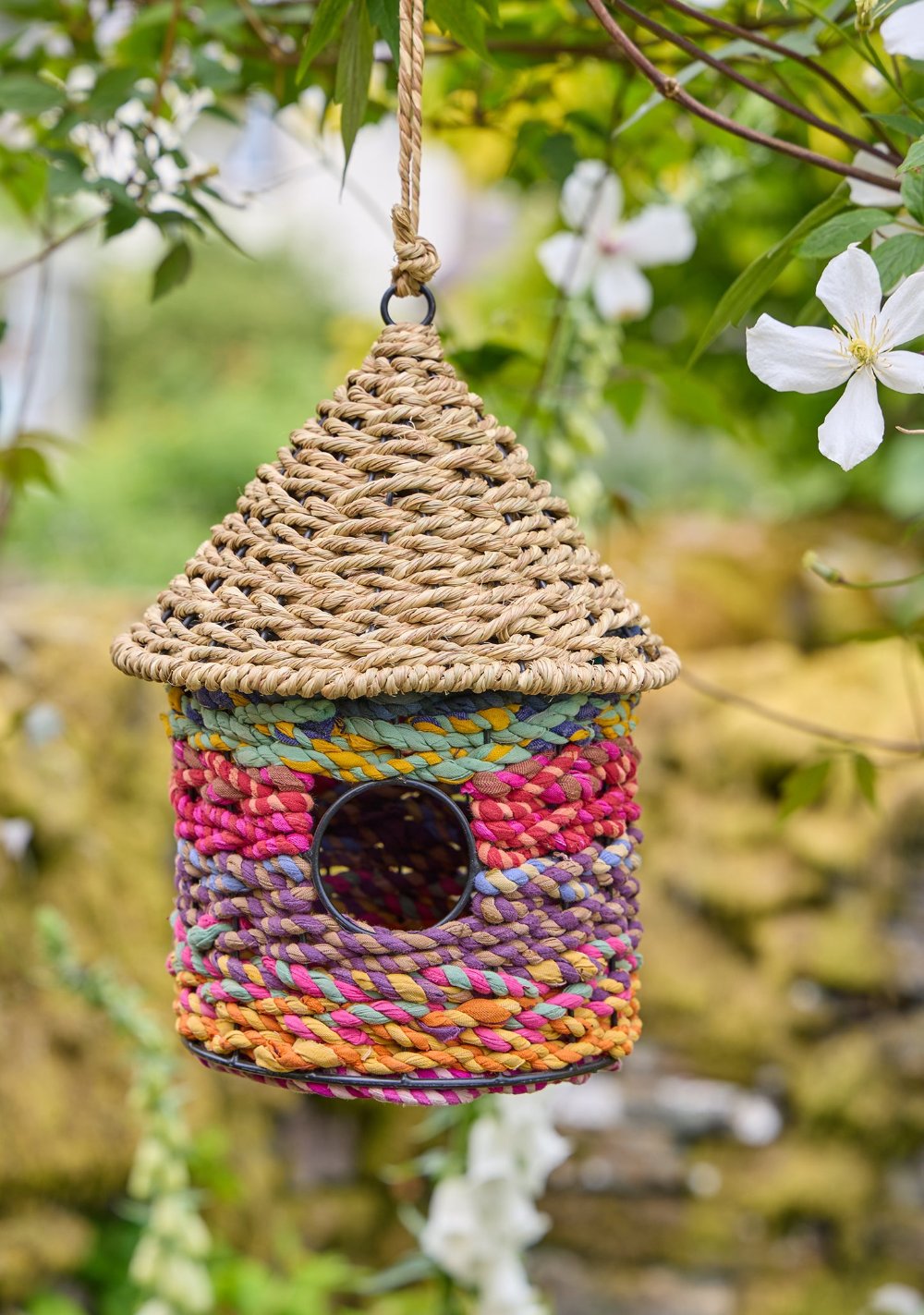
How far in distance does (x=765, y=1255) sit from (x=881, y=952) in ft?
2.56

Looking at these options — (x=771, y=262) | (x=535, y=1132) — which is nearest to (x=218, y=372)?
(x=535, y=1132)

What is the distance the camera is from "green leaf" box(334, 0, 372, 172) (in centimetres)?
87

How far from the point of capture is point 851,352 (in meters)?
0.76

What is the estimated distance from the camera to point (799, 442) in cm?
391

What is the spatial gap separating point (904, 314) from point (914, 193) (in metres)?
0.08

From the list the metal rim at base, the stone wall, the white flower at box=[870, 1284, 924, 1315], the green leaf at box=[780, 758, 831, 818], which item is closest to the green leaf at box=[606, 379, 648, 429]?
the green leaf at box=[780, 758, 831, 818]

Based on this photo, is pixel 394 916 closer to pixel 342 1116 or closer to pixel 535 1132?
pixel 535 1132

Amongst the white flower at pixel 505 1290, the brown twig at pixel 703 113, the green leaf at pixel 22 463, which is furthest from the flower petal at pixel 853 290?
the white flower at pixel 505 1290

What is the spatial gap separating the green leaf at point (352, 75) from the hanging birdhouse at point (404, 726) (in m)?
0.08

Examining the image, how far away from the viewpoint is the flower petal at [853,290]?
2.39ft

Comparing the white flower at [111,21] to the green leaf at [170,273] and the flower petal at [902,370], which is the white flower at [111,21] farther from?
the flower petal at [902,370]

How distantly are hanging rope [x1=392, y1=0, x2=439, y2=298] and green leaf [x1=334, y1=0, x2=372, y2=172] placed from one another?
0.20 ft

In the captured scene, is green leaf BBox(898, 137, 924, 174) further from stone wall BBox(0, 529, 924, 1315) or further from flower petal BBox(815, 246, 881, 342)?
stone wall BBox(0, 529, 924, 1315)

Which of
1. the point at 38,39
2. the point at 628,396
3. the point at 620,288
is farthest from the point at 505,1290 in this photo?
the point at 38,39
